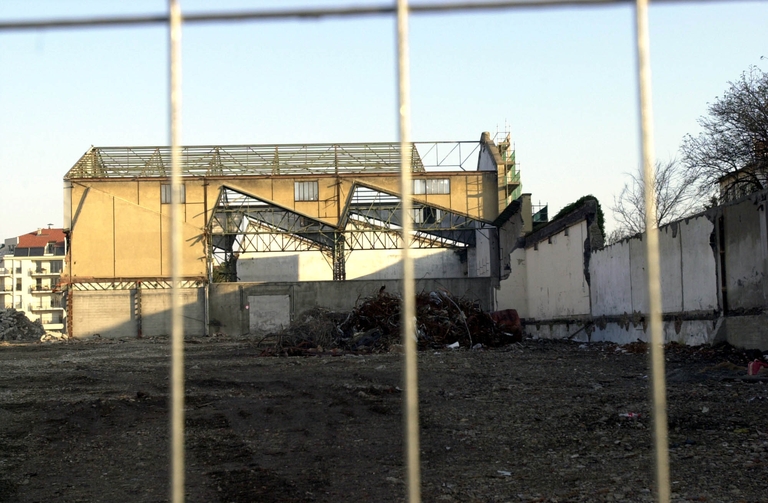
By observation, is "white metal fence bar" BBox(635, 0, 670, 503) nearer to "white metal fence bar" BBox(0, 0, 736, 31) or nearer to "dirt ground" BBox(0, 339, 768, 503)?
"white metal fence bar" BBox(0, 0, 736, 31)

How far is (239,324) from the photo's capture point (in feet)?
117

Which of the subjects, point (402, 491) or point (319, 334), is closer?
point (402, 491)

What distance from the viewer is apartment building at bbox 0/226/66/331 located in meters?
93.1

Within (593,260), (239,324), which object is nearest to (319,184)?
(239,324)

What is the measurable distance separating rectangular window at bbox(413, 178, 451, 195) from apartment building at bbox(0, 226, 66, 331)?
69.0m

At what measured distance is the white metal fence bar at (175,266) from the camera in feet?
8.25

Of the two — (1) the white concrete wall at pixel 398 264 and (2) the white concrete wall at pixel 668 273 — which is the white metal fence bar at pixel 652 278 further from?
(1) the white concrete wall at pixel 398 264

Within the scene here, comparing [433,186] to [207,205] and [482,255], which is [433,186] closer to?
[482,255]

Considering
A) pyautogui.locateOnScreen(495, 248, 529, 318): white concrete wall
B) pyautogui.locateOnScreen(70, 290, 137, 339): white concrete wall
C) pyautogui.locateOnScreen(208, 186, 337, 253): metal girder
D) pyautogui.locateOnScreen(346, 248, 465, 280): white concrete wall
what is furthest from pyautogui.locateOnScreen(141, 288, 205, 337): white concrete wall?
pyautogui.locateOnScreen(495, 248, 529, 318): white concrete wall

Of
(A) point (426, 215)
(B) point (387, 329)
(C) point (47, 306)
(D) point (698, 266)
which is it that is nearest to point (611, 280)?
(D) point (698, 266)

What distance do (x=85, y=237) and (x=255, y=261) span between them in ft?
52.9

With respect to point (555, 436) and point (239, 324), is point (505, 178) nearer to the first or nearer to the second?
point (239, 324)

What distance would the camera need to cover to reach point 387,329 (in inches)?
784

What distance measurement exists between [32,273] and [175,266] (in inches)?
3952
